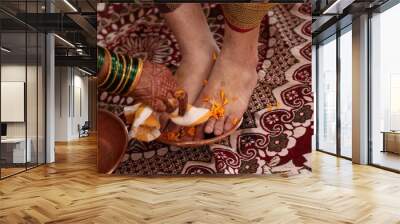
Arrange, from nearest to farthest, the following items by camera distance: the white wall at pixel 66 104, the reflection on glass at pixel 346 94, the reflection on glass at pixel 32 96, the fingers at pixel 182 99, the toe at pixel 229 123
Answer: the fingers at pixel 182 99
the toe at pixel 229 123
the reflection on glass at pixel 32 96
the reflection on glass at pixel 346 94
the white wall at pixel 66 104

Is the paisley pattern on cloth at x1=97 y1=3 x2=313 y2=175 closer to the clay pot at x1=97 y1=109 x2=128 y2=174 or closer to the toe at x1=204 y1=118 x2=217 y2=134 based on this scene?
the clay pot at x1=97 y1=109 x2=128 y2=174

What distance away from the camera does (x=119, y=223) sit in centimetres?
387

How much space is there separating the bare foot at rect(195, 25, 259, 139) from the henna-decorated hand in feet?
1.12

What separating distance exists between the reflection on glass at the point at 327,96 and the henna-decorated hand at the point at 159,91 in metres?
5.25

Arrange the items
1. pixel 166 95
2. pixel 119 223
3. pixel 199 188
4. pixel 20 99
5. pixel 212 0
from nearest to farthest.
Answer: pixel 119 223, pixel 199 188, pixel 166 95, pixel 212 0, pixel 20 99

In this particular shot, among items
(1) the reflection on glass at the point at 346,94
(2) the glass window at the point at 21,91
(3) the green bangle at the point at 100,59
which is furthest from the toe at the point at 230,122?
(2) the glass window at the point at 21,91

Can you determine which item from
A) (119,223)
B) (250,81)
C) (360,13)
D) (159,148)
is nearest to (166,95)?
(159,148)

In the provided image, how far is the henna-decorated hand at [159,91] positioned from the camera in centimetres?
662

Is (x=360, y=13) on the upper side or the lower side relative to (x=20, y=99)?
upper

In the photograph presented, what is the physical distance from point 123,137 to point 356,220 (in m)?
4.13

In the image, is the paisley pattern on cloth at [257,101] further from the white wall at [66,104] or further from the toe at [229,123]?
the white wall at [66,104]

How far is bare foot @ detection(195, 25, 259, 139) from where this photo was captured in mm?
6637

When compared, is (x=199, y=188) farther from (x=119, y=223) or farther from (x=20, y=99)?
(x=20, y=99)

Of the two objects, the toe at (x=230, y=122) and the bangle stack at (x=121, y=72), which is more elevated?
the bangle stack at (x=121, y=72)
